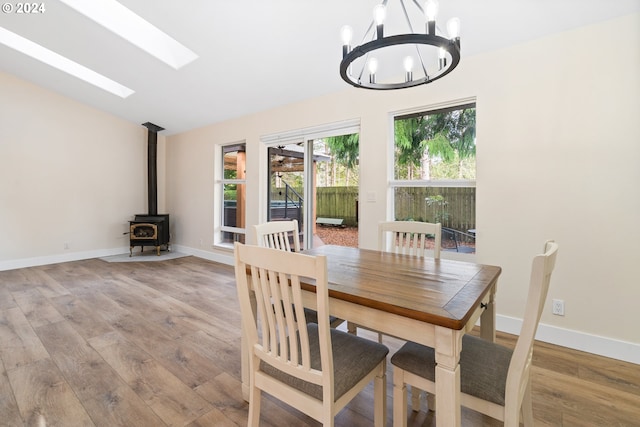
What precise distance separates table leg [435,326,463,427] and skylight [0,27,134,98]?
5.55 m

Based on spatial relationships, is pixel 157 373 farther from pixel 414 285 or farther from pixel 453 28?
pixel 453 28

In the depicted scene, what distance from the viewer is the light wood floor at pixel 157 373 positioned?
63.2 inches

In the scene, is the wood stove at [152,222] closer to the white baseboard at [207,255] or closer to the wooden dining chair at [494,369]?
the white baseboard at [207,255]

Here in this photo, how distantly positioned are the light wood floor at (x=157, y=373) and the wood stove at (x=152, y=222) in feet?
7.20

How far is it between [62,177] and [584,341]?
7443 millimetres

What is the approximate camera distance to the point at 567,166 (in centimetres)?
234

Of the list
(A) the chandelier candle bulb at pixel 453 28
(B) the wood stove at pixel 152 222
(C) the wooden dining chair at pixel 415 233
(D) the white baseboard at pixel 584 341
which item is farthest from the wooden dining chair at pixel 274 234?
(B) the wood stove at pixel 152 222

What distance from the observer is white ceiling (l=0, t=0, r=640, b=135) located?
7.46ft

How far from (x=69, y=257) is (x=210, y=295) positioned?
3.67m

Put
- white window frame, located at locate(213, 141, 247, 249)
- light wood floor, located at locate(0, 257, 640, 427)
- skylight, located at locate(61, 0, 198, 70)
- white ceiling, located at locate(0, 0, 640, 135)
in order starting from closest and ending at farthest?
light wood floor, located at locate(0, 257, 640, 427), white ceiling, located at locate(0, 0, 640, 135), skylight, located at locate(61, 0, 198, 70), white window frame, located at locate(213, 141, 247, 249)

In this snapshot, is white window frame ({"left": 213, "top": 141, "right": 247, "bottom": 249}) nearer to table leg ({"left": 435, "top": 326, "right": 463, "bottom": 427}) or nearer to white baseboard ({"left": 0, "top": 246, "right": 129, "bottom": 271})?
white baseboard ({"left": 0, "top": 246, "right": 129, "bottom": 271})

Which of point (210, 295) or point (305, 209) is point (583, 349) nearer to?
point (305, 209)

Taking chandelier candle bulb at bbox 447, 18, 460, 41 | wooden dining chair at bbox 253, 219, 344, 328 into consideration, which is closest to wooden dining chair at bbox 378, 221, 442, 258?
wooden dining chair at bbox 253, 219, 344, 328

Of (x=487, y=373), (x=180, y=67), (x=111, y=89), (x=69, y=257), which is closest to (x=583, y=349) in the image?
(x=487, y=373)
